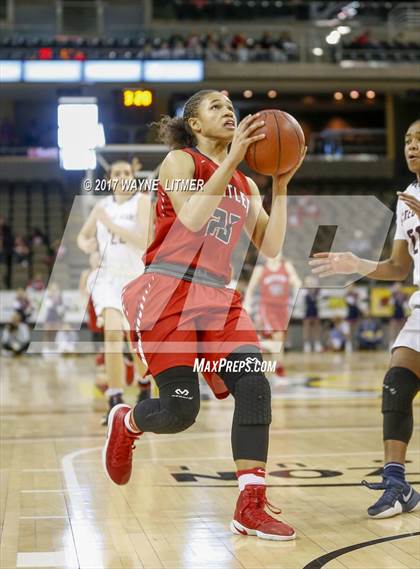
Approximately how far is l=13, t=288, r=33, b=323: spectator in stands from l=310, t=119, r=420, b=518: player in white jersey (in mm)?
15057

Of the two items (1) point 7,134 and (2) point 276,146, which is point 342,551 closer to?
(2) point 276,146

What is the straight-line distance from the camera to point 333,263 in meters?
4.64

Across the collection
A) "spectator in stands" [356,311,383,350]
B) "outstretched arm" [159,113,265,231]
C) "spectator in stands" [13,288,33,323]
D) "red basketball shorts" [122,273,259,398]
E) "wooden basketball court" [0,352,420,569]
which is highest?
"outstretched arm" [159,113,265,231]

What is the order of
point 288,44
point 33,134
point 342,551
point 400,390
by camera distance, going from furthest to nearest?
point 33,134, point 288,44, point 400,390, point 342,551

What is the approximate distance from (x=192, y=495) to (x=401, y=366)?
1.27 m

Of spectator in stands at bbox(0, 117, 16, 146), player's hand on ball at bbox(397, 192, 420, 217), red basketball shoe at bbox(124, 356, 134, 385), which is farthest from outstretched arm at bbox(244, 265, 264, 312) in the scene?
spectator in stands at bbox(0, 117, 16, 146)

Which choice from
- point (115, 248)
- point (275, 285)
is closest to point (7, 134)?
point (275, 285)

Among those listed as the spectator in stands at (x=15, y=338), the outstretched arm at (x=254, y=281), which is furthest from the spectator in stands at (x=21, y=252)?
the outstretched arm at (x=254, y=281)

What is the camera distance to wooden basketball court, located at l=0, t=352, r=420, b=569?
3951 mm

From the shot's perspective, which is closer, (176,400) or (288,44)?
(176,400)

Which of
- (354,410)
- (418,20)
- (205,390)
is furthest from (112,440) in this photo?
(418,20)

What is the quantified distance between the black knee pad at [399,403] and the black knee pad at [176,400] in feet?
3.67

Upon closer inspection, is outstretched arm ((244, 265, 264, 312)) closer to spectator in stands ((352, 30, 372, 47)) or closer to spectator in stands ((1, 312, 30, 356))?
spectator in stands ((1, 312, 30, 356))

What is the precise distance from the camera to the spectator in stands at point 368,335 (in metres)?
20.8
